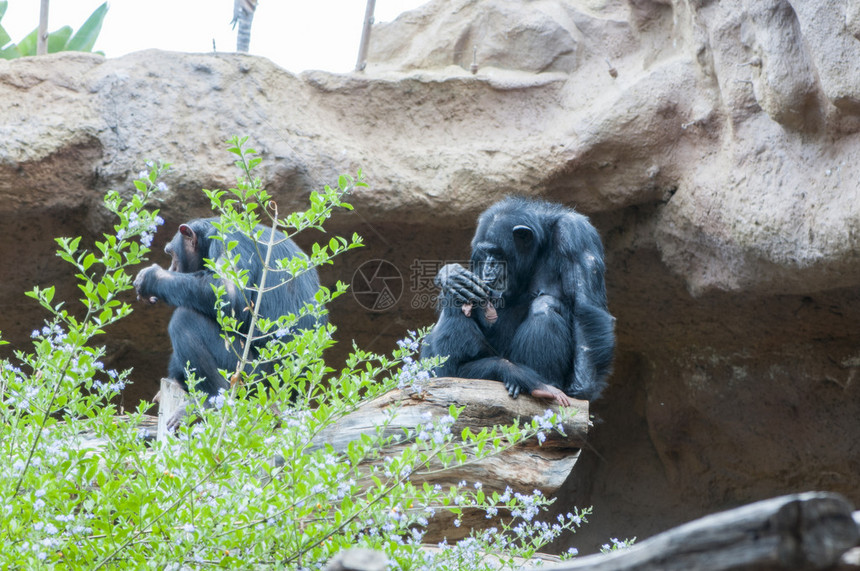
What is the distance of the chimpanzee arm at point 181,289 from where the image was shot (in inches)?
195

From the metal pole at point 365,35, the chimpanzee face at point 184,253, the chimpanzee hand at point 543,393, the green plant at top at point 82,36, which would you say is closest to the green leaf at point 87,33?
the green plant at top at point 82,36

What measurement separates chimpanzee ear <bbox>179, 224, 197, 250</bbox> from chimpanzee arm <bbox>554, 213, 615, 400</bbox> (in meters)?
2.19

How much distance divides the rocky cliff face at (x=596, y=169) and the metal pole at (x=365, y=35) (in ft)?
0.65

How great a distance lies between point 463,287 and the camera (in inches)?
190

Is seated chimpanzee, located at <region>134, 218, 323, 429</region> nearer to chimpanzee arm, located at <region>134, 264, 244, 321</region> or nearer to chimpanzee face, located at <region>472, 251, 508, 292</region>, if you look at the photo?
chimpanzee arm, located at <region>134, 264, 244, 321</region>

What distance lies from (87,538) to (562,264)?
3245 millimetres

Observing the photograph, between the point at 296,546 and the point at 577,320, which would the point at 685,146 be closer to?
the point at 577,320

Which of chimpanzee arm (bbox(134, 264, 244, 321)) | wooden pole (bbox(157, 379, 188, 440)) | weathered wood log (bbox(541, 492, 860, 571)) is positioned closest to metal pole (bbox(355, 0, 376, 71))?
chimpanzee arm (bbox(134, 264, 244, 321))

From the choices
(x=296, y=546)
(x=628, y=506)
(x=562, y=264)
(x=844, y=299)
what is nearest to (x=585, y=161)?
(x=562, y=264)

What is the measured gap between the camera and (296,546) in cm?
249

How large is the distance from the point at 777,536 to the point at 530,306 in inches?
144

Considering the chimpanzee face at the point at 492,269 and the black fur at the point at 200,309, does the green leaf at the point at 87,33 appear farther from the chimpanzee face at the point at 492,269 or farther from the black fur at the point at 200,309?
the chimpanzee face at the point at 492,269

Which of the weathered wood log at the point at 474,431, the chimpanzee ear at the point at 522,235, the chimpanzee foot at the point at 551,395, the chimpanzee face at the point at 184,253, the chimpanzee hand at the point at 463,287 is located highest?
the chimpanzee ear at the point at 522,235

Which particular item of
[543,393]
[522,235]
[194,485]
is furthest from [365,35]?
[194,485]
